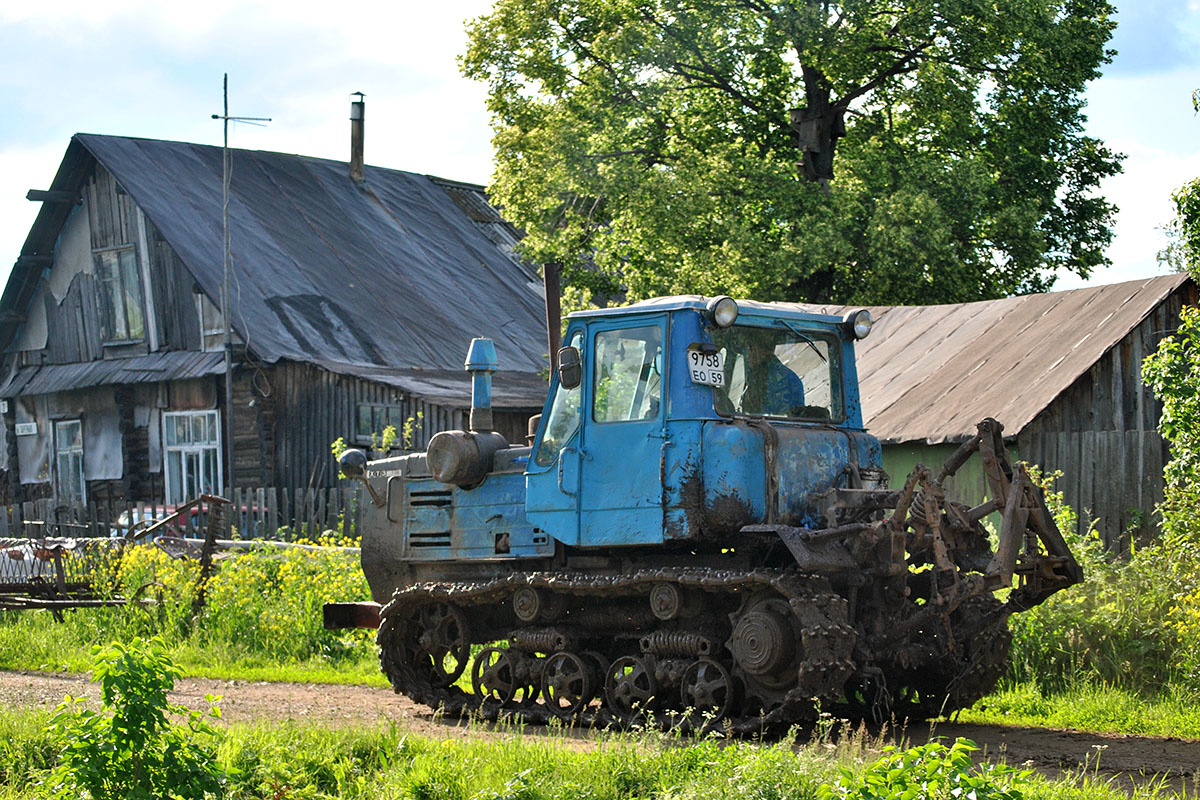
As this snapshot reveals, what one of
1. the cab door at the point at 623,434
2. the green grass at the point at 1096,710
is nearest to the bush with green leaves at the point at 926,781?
the cab door at the point at 623,434

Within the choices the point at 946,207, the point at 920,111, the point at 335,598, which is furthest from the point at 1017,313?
the point at 335,598

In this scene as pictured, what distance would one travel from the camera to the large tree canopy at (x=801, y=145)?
2377 cm

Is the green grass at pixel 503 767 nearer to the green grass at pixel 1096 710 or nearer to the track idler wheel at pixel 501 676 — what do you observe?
the track idler wheel at pixel 501 676

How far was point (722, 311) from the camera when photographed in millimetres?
9945

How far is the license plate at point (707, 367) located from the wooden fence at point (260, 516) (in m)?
9.31

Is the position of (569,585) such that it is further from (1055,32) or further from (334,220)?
(334,220)

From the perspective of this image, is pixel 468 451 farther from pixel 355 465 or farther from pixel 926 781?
pixel 926 781

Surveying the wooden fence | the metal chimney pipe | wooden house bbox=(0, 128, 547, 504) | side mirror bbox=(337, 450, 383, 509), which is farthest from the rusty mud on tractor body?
the metal chimney pipe

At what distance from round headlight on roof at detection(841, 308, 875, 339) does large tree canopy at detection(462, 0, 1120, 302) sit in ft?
40.3

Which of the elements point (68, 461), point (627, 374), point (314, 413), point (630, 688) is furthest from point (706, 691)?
point (68, 461)

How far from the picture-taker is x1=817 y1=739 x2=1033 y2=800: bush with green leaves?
5.54m

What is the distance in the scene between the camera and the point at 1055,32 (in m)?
24.1

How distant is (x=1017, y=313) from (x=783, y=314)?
29.0 feet

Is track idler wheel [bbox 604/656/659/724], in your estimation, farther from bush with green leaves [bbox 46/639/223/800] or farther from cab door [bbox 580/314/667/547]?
bush with green leaves [bbox 46/639/223/800]
